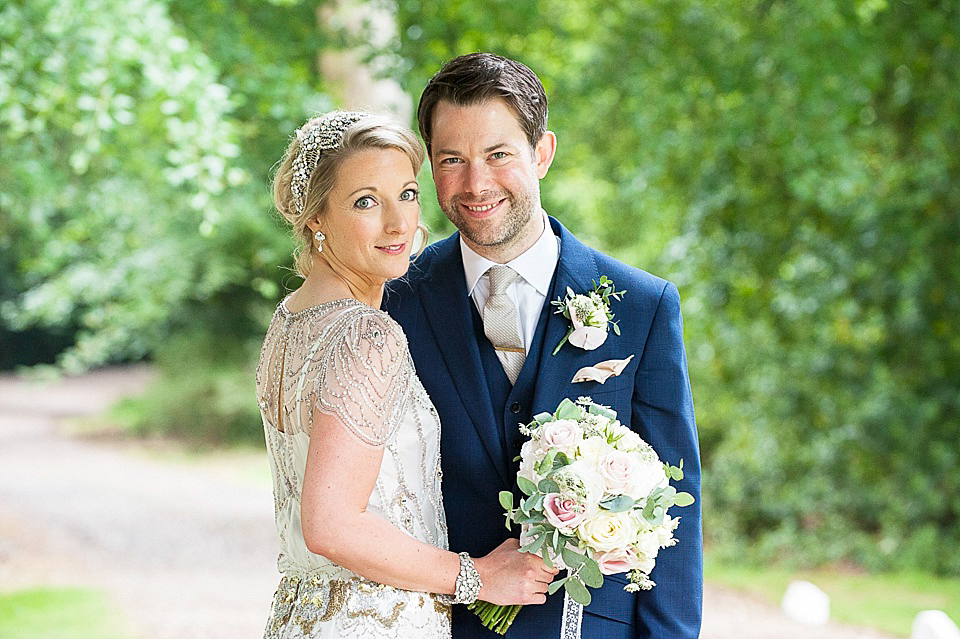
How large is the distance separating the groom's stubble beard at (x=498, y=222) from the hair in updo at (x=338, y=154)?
18cm

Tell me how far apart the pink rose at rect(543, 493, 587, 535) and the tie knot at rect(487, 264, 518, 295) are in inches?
24.2

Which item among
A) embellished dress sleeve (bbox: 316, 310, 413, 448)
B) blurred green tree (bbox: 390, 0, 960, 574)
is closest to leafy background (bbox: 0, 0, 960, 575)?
blurred green tree (bbox: 390, 0, 960, 574)

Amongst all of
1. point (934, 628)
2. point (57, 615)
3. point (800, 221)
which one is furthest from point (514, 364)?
point (800, 221)

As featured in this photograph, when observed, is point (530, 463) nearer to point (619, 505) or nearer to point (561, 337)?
point (619, 505)

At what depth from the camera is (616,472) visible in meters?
2.04

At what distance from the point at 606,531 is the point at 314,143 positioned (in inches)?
38.8

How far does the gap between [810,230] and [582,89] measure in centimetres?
215

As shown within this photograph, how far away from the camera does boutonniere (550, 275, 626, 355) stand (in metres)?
2.39

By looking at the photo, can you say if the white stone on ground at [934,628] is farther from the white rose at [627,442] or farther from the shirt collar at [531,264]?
the white rose at [627,442]

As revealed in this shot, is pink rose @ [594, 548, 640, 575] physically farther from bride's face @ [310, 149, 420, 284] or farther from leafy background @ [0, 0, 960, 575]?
leafy background @ [0, 0, 960, 575]

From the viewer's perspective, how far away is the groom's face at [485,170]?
2.37 meters

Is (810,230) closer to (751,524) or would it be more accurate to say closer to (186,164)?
(751,524)

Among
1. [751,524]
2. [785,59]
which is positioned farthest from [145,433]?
[785,59]

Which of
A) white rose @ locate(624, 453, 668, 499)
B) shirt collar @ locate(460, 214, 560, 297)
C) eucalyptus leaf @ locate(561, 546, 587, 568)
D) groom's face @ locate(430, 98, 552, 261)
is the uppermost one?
groom's face @ locate(430, 98, 552, 261)
